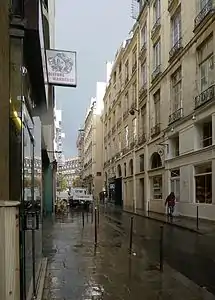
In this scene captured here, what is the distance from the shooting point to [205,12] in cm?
2602

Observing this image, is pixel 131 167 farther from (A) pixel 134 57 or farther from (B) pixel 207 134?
(B) pixel 207 134

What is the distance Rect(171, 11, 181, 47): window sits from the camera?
3190cm

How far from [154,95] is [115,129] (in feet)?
89.9

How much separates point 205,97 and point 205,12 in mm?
5044

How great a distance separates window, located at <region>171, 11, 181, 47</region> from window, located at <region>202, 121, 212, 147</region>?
7920mm

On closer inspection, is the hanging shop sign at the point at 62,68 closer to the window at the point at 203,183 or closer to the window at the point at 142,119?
the window at the point at 203,183

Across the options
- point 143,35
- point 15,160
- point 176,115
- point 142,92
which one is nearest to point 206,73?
point 176,115

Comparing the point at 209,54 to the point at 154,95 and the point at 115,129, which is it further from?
the point at 115,129

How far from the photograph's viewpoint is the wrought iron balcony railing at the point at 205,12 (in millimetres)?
24970

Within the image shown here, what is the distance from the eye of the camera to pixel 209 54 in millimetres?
26094

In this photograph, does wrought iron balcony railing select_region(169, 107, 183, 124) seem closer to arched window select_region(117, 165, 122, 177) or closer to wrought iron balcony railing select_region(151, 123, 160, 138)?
wrought iron balcony railing select_region(151, 123, 160, 138)

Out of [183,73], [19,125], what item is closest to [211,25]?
[183,73]

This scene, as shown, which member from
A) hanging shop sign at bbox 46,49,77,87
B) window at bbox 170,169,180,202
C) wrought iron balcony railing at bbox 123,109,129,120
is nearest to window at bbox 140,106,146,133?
wrought iron balcony railing at bbox 123,109,129,120

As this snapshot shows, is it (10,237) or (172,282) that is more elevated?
(10,237)
